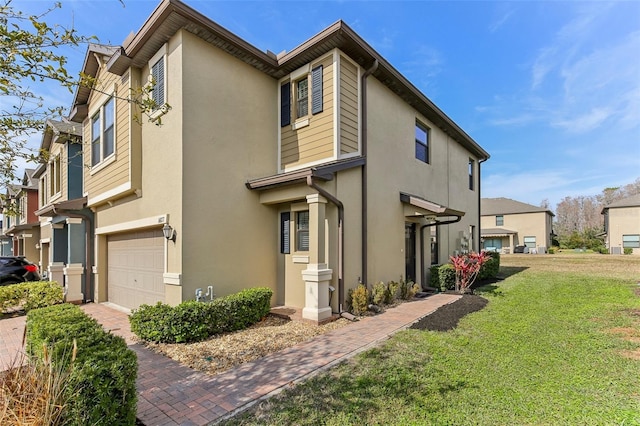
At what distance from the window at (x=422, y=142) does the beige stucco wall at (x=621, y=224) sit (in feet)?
117

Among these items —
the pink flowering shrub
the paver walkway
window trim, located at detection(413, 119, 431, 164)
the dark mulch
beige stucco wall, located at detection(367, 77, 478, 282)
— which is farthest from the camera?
window trim, located at detection(413, 119, 431, 164)

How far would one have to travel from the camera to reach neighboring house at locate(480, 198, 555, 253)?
127 ft

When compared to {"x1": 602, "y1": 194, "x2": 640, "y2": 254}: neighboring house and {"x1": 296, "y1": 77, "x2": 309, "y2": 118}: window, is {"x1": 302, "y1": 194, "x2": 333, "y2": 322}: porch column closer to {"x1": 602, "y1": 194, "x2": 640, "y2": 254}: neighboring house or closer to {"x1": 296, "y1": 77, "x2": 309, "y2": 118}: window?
{"x1": 296, "y1": 77, "x2": 309, "y2": 118}: window

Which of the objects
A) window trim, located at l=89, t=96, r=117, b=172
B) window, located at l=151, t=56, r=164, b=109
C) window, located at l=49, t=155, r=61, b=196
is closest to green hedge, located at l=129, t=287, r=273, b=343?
window, located at l=151, t=56, r=164, b=109

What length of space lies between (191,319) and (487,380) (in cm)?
512

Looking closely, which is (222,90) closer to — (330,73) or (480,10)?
(330,73)

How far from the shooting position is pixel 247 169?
28.3ft

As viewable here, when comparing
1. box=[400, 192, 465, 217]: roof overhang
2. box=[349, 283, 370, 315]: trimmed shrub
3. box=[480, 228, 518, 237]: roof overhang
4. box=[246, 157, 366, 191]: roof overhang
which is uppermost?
box=[246, 157, 366, 191]: roof overhang

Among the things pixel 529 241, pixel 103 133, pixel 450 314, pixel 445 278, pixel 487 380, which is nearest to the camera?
pixel 487 380

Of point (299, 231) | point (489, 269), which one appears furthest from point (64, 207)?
point (489, 269)

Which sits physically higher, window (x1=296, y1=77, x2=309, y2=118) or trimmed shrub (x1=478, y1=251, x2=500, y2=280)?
window (x1=296, y1=77, x2=309, y2=118)

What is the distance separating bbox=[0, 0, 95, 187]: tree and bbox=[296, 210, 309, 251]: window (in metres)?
5.48

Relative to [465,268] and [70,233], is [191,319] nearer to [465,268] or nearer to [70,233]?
[70,233]

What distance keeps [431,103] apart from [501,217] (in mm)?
35798
